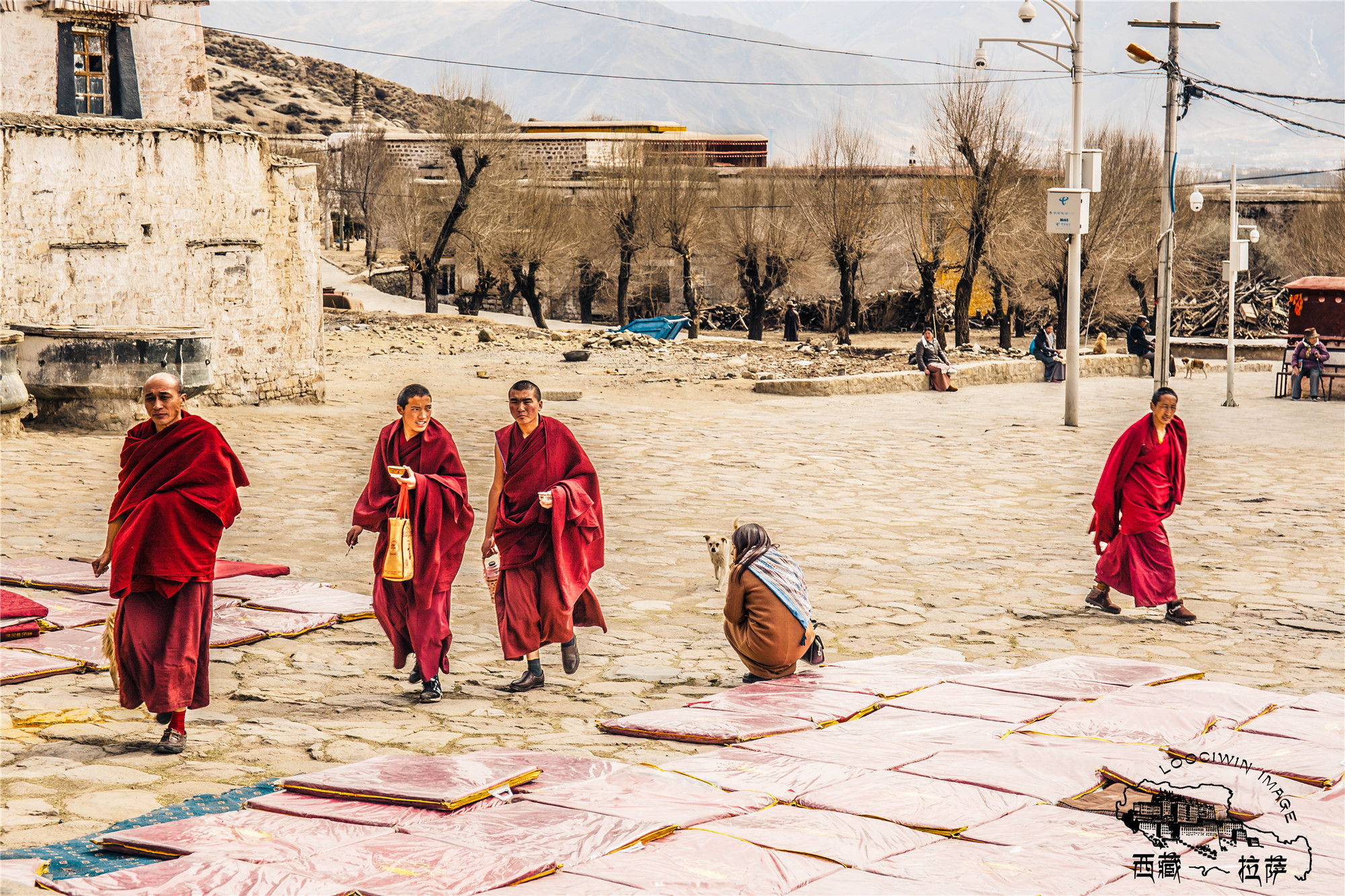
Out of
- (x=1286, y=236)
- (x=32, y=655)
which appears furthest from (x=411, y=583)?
(x=1286, y=236)

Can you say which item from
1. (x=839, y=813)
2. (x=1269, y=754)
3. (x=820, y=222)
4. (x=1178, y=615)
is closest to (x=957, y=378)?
(x=820, y=222)

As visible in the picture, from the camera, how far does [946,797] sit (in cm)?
429

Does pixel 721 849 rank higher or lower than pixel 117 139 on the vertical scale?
lower

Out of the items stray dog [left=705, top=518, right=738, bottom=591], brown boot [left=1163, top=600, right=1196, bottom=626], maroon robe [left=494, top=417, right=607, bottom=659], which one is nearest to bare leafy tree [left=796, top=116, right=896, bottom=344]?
stray dog [left=705, top=518, right=738, bottom=591]

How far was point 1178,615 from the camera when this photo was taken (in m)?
7.74

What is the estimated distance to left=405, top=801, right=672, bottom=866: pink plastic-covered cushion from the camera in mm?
3836

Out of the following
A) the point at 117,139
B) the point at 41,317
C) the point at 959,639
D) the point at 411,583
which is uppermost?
the point at 117,139

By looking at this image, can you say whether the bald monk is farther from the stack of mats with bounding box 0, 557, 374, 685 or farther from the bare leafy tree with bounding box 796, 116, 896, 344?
the bare leafy tree with bounding box 796, 116, 896, 344

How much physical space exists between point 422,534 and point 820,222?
33.2 metres

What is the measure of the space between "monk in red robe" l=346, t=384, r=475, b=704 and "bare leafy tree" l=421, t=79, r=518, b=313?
113ft

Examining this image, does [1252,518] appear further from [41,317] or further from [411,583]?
[41,317]

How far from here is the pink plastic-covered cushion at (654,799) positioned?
413 cm

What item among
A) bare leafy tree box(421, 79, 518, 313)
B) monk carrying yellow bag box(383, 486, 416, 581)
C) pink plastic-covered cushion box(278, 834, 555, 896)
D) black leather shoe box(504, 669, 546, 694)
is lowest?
black leather shoe box(504, 669, 546, 694)

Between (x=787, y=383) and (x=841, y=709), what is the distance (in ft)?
54.0
